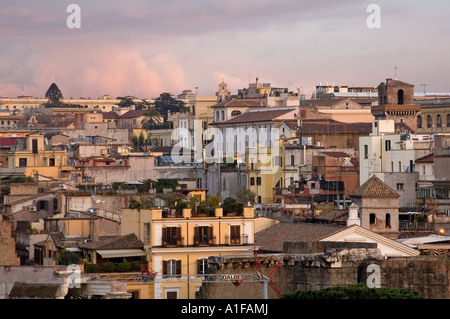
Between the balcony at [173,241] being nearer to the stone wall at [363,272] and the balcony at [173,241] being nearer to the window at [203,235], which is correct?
the window at [203,235]

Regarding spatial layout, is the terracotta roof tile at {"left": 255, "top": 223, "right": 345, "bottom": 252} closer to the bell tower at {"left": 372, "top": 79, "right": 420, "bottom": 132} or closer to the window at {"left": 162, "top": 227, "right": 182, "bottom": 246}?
the window at {"left": 162, "top": 227, "right": 182, "bottom": 246}

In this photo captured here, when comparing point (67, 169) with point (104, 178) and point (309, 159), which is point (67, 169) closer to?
point (104, 178)

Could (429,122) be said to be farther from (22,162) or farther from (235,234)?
(235,234)

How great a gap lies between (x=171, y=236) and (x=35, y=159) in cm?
3843

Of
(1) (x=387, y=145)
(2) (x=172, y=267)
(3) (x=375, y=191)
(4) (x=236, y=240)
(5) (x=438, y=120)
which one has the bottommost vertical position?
(2) (x=172, y=267)

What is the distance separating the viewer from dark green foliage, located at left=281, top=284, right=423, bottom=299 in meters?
29.1

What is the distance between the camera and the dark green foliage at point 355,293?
29.1 meters

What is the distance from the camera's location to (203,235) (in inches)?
1613

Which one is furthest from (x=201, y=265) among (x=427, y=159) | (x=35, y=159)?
(x=35, y=159)

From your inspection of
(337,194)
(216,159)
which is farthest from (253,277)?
(216,159)

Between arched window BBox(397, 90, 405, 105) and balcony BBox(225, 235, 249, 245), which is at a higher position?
arched window BBox(397, 90, 405, 105)

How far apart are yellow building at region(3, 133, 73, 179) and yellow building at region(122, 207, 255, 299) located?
1310 inches

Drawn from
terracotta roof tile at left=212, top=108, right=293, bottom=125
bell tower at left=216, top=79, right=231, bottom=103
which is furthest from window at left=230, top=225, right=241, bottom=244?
bell tower at left=216, top=79, right=231, bottom=103

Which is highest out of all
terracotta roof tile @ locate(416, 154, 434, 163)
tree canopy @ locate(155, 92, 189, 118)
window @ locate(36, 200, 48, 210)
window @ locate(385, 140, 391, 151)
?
tree canopy @ locate(155, 92, 189, 118)
